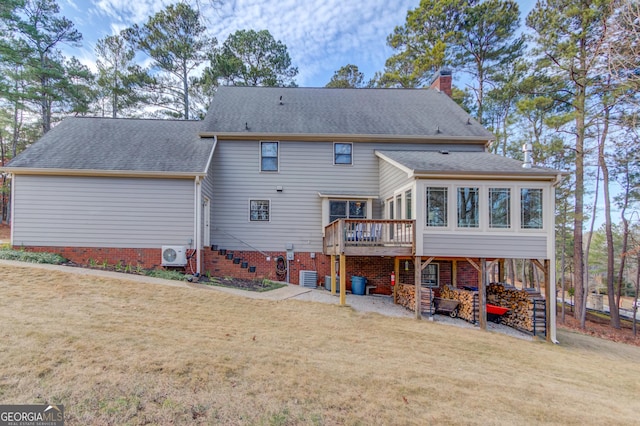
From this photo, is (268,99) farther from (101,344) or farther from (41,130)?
(41,130)

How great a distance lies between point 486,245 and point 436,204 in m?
1.73

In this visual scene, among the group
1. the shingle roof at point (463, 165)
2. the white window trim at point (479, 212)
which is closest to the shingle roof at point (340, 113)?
the shingle roof at point (463, 165)

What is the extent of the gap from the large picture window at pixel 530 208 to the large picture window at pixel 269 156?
26.9ft

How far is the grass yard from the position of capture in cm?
313

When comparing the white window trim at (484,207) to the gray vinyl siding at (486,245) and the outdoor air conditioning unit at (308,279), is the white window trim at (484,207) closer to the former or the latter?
the gray vinyl siding at (486,245)

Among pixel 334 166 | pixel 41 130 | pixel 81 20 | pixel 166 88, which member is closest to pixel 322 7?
→ pixel 81 20

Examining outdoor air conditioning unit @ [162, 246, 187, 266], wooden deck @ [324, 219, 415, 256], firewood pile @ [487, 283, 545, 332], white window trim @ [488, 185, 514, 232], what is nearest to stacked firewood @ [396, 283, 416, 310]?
wooden deck @ [324, 219, 415, 256]

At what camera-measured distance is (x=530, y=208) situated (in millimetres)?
8641

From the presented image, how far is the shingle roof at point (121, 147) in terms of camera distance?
10.1 m

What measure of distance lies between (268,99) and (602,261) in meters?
35.7

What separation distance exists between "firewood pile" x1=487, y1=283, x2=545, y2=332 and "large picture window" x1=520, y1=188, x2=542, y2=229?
2120mm

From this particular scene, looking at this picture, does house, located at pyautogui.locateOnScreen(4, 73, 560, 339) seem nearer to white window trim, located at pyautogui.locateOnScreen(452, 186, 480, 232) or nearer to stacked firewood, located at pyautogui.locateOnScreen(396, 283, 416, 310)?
white window trim, located at pyautogui.locateOnScreen(452, 186, 480, 232)

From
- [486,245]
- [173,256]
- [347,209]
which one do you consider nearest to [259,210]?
[347,209]
